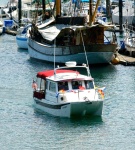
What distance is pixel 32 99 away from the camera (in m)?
61.7

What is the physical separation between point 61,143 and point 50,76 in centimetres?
873

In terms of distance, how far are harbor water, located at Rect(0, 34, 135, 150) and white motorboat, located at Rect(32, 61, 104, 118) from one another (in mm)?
545

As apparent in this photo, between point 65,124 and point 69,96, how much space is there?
1.86 meters

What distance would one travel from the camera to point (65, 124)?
53.1 meters

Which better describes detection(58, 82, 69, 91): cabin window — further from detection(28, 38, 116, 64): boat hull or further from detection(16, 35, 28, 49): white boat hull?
detection(16, 35, 28, 49): white boat hull

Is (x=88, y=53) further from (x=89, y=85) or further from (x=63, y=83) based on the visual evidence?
(x=63, y=83)

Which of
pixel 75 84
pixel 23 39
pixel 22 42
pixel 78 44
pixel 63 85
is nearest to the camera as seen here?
pixel 63 85

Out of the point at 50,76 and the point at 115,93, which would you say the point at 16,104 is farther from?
the point at 115,93

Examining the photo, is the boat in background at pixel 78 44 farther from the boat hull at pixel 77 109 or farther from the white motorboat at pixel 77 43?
the boat hull at pixel 77 109

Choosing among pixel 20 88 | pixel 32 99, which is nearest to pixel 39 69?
pixel 20 88

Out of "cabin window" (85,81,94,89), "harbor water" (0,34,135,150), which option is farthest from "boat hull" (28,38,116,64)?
"cabin window" (85,81,94,89)

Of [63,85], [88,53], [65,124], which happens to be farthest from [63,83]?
[88,53]

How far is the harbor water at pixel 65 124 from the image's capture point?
158ft

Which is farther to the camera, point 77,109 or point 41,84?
point 41,84
